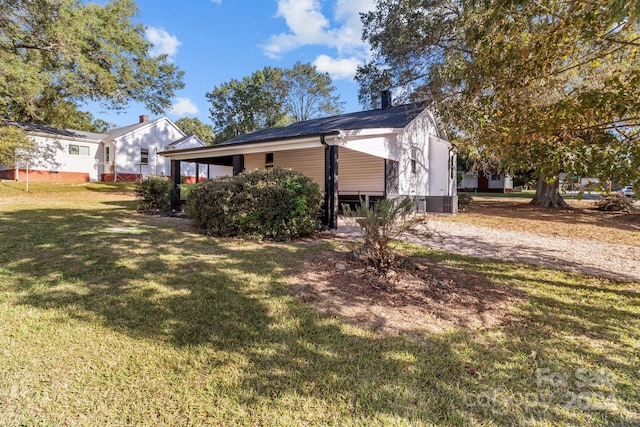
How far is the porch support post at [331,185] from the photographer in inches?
331

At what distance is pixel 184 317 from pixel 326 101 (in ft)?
128

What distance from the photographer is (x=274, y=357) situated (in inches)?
105

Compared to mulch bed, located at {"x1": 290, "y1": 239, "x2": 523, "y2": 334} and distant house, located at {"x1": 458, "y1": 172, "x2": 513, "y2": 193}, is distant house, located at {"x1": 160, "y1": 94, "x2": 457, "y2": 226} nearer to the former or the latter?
mulch bed, located at {"x1": 290, "y1": 239, "x2": 523, "y2": 334}

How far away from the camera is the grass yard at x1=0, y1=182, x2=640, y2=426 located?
2.09 m

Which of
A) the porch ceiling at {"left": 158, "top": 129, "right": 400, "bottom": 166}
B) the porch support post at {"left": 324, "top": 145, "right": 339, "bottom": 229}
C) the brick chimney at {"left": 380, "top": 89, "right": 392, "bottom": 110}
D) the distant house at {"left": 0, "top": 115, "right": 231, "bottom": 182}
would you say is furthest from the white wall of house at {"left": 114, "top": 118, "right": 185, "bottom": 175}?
the porch support post at {"left": 324, "top": 145, "right": 339, "bottom": 229}

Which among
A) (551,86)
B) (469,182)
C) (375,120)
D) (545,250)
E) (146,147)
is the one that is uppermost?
(146,147)

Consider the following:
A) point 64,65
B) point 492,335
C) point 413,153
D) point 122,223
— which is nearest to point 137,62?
point 64,65

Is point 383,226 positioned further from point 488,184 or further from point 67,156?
point 488,184

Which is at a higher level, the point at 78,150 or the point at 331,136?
the point at 78,150

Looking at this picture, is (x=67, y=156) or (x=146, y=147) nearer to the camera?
(x=67, y=156)

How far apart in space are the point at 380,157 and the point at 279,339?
956cm

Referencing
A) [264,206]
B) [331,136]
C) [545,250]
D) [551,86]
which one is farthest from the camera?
[331,136]

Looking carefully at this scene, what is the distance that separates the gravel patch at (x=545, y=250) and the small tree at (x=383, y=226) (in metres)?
2.02

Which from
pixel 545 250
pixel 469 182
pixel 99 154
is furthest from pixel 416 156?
pixel 469 182
